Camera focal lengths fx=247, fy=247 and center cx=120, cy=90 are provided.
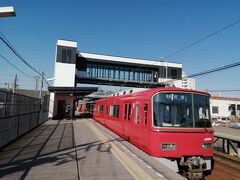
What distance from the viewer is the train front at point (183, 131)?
8.23 m

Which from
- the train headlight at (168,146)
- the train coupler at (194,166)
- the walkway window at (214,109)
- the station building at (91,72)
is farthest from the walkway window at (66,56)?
the walkway window at (214,109)

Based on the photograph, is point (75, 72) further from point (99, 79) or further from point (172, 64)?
point (172, 64)

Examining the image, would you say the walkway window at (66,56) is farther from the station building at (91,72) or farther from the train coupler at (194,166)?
the train coupler at (194,166)

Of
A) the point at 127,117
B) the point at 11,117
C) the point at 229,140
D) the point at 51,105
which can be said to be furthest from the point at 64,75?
the point at 229,140

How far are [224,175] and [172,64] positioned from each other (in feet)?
127

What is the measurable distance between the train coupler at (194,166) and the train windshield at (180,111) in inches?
45.4

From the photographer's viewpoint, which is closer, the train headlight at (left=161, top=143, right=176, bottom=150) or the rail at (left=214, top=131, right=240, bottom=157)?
the train headlight at (left=161, top=143, right=176, bottom=150)

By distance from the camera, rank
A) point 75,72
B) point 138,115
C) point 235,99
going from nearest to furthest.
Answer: point 138,115
point 75,72
point 235,99

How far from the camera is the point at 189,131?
A: 8336 millimetres

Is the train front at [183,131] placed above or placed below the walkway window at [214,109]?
below

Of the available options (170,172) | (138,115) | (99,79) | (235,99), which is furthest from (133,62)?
(235,99)

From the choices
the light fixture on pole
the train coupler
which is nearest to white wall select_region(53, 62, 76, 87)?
the light fixture on pole

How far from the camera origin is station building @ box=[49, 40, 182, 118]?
35.1 meters

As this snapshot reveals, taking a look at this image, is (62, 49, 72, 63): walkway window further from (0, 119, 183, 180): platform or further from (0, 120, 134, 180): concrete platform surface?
(0, 119, 183, 180): platform
